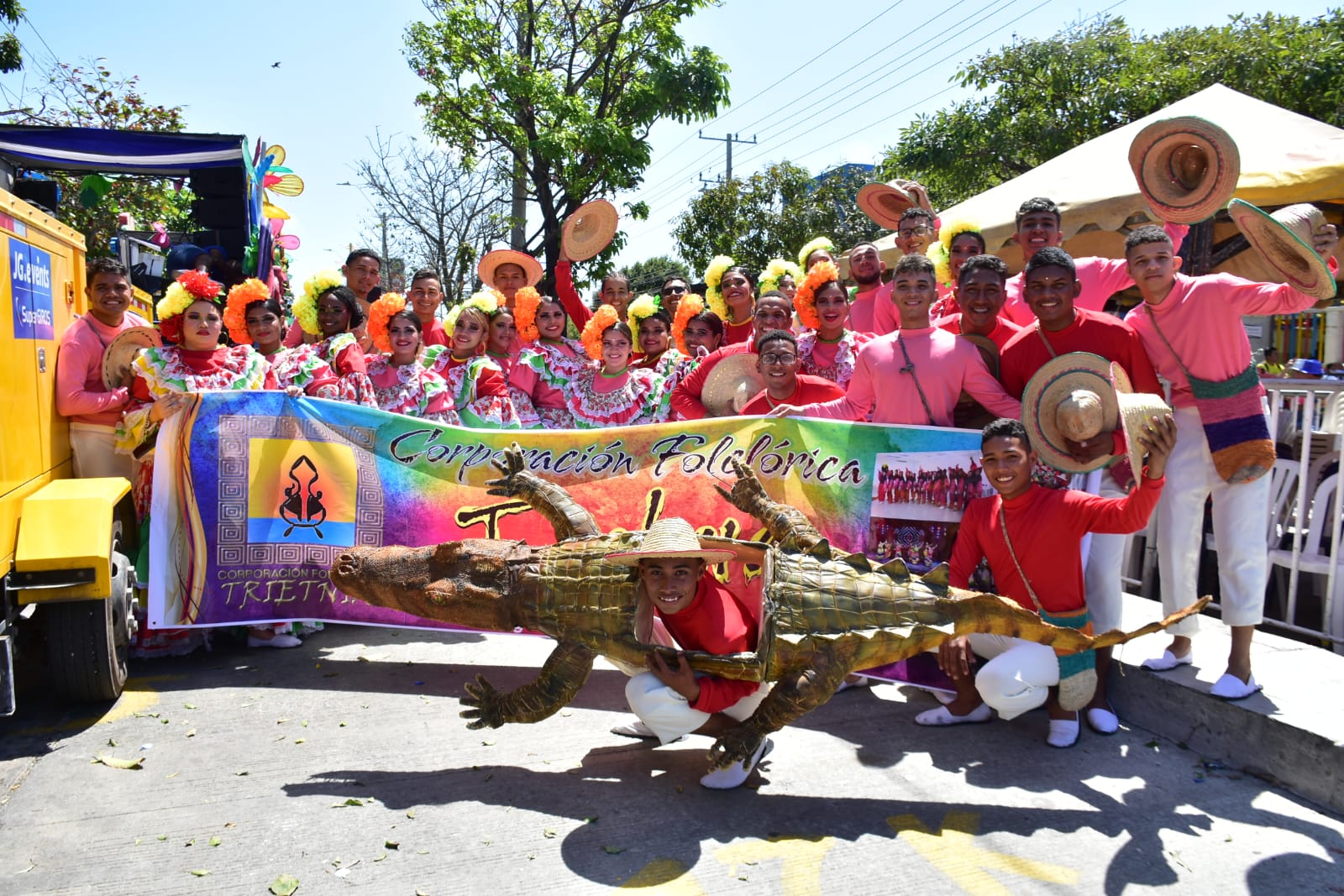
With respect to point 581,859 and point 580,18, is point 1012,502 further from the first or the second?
point 580,18

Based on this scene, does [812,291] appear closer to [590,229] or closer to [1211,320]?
[1211,320]

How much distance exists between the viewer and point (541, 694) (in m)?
3.67

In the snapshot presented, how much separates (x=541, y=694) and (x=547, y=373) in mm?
3031

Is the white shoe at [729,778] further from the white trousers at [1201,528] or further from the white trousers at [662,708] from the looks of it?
the white trousers at [1201,528]

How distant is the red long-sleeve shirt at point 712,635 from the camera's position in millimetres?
3588

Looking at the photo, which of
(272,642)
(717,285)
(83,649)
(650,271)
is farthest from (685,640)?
(650,271)

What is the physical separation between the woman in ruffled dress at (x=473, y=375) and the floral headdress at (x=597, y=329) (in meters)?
0.64

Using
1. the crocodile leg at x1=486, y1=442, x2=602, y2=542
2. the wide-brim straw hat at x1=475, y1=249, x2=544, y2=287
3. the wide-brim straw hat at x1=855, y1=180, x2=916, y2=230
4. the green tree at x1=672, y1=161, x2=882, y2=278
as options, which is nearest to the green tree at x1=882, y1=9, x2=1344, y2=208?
the green tree at x1=672, y1=161, x2=882, y2=278

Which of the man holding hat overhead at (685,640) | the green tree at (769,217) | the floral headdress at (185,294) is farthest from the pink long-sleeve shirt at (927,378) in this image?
the green tree at (769,217)

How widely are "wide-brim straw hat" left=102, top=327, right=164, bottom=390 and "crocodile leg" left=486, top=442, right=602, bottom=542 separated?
235 cm

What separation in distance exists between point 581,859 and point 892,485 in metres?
2.44

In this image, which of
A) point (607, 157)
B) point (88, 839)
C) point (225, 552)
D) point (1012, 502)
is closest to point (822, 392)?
point (1012, 502)

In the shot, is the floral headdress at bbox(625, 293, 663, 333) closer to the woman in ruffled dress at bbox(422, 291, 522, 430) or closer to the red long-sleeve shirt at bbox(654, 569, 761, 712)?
the woman in ruffled dress at bbox(422, 291, 522, 430)

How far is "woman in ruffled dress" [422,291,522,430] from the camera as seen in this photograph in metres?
5.76
